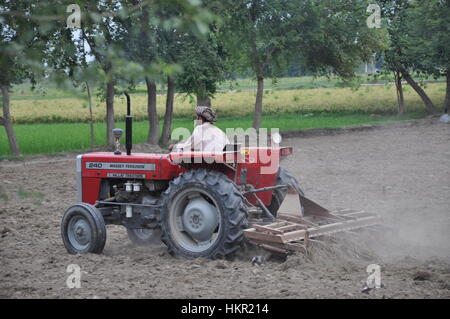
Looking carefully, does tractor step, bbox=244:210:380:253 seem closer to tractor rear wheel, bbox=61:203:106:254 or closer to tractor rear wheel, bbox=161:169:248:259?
tractor rear wheel, bbox=161:169:248:259

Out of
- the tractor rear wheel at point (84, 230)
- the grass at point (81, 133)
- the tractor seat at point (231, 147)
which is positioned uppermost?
the tractor seat at point (231, 147)

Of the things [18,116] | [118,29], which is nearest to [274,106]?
[18,116]

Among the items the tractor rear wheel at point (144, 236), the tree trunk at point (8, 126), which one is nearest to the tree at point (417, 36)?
the tree trunk at point (8, 126)

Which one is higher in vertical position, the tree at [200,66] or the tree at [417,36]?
the tree at [417,36]

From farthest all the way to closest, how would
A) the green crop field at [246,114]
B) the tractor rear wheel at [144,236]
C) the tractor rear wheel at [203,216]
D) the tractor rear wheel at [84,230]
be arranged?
the green crop field at [246,114]
the tractor rear wheel at [144,236]
the tractor rear wheel at [84,230]
the tractor rear wheel at [203,216]

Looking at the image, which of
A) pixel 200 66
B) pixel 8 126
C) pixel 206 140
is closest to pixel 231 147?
pixel 206 140

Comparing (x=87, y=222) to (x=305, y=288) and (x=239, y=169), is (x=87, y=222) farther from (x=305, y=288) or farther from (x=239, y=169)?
(x=305, y=288)

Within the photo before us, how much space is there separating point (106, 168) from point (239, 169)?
180 centimetres

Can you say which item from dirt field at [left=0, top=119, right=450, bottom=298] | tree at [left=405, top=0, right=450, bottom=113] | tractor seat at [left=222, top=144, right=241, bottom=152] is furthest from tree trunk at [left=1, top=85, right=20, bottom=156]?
tree at [left=405, top=0, right=450, bottom=113]

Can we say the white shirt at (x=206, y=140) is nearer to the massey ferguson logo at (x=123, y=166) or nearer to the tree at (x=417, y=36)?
the massey ferguson logo at (x=123, y=166)

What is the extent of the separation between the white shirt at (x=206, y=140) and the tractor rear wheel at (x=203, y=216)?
27cm

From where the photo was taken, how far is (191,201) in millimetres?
7414

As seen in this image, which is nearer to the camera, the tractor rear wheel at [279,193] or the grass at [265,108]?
the tractor rear wheel at [279,193]

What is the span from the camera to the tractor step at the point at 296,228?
6844 mm
